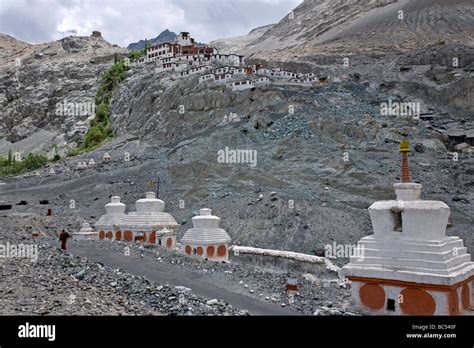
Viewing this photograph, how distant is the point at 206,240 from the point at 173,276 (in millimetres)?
7129

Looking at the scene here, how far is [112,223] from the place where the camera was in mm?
26547

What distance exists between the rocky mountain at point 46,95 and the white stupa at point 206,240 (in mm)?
61860

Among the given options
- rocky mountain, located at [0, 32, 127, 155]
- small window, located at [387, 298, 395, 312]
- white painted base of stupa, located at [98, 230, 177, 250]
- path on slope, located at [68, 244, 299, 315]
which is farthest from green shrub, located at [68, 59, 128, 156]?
small window, located at [387, 298, 395, 312]

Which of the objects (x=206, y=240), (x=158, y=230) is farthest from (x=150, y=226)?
(x=206, y=240)

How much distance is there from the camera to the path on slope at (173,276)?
508 inches

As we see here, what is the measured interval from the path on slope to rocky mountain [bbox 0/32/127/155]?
216 feet

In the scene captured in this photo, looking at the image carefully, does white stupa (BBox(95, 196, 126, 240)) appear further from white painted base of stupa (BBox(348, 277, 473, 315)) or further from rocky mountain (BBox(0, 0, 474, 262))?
white painted base of stupa (BBox(348, 277, 473, 315))

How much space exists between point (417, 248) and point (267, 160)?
3109cm

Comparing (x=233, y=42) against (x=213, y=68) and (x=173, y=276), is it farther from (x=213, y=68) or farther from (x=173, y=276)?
(x=173, y=276)

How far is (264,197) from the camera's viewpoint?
1395 inches

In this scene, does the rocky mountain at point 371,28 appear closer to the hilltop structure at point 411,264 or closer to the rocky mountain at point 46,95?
the rocky mountain at point 46,95

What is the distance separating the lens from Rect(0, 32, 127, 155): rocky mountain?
281ft
